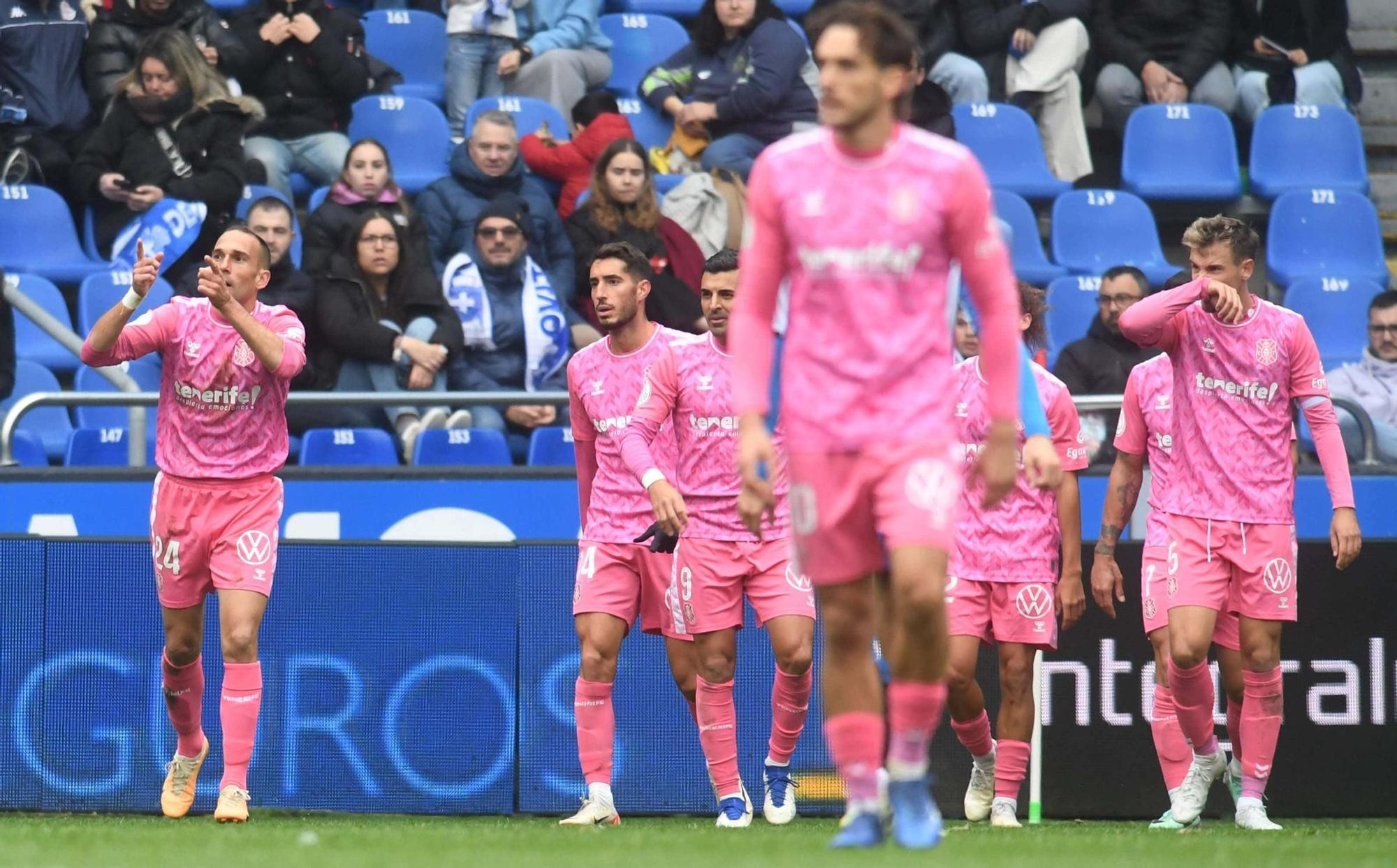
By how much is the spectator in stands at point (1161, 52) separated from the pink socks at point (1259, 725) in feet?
23.2

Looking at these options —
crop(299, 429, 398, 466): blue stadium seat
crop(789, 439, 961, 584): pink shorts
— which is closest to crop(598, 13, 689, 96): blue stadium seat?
crop(299, 429, 398, 466): blue stadium seat

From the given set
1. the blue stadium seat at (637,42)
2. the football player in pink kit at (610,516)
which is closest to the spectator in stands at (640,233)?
the blue stadium seat at (637,42)

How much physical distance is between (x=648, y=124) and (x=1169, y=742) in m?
6.71

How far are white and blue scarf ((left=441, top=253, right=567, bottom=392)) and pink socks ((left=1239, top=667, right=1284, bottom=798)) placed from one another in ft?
15.4

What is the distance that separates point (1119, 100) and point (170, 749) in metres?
8.52

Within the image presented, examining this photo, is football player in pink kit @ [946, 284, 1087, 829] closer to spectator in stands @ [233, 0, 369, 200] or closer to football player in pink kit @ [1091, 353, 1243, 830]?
football player in pink kit @ [1091, 353, 1243, 830]

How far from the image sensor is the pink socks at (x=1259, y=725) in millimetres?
7992

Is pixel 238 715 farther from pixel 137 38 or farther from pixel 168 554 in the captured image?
pixel 137 38

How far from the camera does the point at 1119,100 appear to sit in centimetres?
1424

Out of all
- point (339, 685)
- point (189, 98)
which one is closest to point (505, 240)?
point (189, 98)

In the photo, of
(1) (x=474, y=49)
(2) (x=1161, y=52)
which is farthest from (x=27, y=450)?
(2) (x=1161, y=52)

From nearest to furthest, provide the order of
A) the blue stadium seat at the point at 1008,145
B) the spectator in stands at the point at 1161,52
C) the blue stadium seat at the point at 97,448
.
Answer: the blue stadium seat at the point at 97,448, the blue stadium seat at the point at 1008,145, the spectator in stands at the point at 1161,52

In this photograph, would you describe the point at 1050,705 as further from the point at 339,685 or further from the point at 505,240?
the point at 505,240

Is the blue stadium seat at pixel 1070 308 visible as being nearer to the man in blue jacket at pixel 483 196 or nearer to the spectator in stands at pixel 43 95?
the man in blue jacket at pixel 483 196
